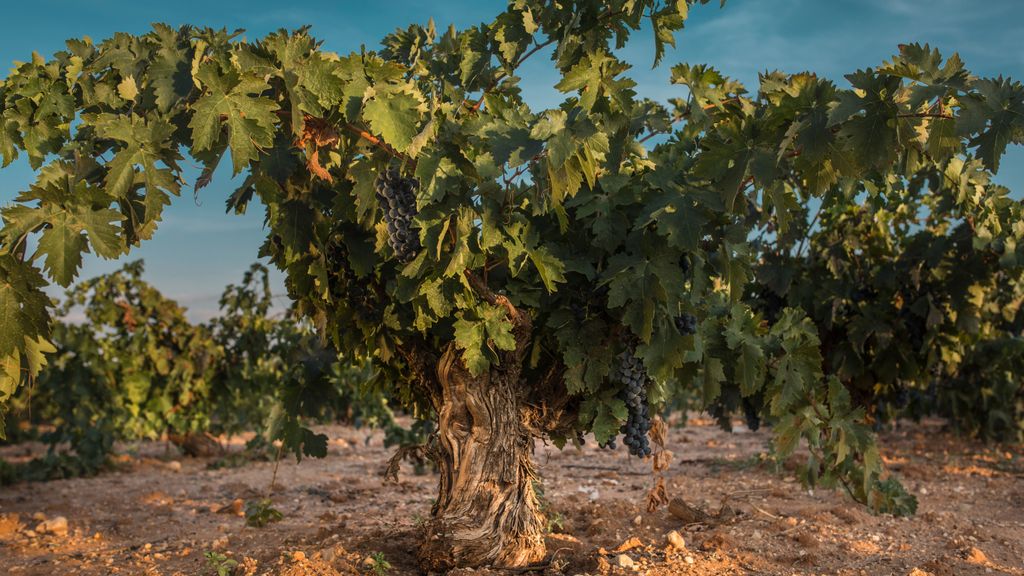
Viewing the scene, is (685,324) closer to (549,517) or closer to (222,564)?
(549,517)

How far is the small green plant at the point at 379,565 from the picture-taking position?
441cm

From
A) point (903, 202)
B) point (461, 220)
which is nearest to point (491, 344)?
point (461, 220)

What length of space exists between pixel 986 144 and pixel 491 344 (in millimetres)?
2261

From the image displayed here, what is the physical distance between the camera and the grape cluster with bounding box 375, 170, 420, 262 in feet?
11.7

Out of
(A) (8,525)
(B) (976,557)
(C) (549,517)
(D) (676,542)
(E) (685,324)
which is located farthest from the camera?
(A) (8,525)

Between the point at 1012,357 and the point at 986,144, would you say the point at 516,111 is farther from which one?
the point at 1012,357

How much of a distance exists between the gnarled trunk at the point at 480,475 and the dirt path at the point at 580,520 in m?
0.17

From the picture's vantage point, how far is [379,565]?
4.43 meters

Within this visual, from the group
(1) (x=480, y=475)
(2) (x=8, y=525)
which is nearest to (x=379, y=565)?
(1) (x=480, y=475)

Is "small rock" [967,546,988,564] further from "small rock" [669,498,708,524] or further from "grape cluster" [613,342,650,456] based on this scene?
"grape cluster" [613,342,650,456]

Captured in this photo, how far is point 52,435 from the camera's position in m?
10.4

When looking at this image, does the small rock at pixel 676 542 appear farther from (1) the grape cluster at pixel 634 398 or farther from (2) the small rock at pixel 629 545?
(1) the grape cluster at pixel 634 398

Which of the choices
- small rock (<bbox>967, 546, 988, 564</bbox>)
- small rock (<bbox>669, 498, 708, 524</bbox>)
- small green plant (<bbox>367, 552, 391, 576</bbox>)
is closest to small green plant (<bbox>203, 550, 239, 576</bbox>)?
small green plant (<bbox>367, 552, 391, 576</bbox>)

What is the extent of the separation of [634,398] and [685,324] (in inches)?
19.1
